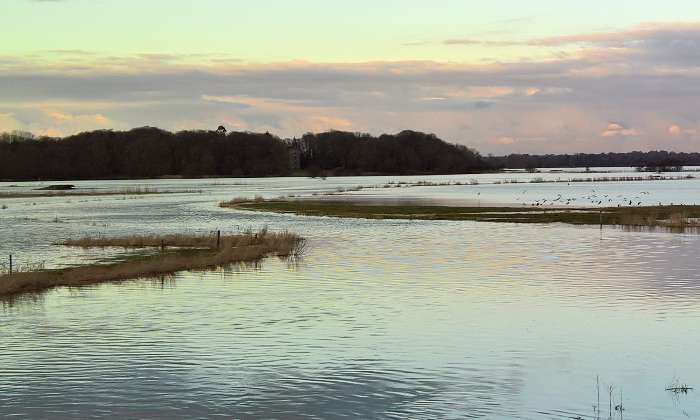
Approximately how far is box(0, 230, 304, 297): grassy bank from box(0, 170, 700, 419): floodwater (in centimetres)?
143

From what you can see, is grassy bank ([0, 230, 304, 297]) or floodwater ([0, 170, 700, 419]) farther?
grassy bank ([0, 230, 304, 297])

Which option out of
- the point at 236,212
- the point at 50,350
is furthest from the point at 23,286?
the point at 236,212

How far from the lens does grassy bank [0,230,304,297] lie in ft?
110

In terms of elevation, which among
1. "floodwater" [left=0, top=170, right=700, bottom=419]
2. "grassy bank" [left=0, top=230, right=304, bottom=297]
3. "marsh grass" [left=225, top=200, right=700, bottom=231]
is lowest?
"floodwater" [left=0, top=170, right=700, bottom=419]

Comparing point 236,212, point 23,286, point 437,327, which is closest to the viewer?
point 437,327

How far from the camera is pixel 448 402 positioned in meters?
17.3

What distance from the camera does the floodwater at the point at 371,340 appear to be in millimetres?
17406

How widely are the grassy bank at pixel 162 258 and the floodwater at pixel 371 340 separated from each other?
4.69ft

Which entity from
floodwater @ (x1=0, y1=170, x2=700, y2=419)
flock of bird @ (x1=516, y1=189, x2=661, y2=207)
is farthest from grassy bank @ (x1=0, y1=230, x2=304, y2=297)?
flock of bird @ (x1=516, y1=189, x2=661, y2=207)

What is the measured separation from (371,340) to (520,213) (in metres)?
55.6

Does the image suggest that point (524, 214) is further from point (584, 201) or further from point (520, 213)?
point (584, 201)

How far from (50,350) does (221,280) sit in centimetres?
1399

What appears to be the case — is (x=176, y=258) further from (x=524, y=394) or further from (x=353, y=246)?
(x=524, y=394)

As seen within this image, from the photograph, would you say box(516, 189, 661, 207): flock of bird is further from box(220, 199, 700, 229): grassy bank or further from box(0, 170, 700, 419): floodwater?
box(0, 170, 700, 419): floodwater
